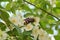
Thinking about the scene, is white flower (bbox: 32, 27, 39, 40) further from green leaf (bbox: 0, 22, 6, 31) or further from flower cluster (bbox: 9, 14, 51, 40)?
green leaf (bbox: 0, 22, 6, 31)

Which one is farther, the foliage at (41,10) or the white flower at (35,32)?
the foliage at (41,10)

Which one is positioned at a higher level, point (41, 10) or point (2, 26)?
point (41, 10)

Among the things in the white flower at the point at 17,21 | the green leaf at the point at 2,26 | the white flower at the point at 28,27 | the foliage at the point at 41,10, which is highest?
the foliage at the point at 41,10

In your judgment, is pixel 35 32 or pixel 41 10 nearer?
pixel 35 32

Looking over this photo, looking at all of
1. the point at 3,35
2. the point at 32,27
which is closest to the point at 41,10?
the point at 32,27

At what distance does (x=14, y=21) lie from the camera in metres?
0.75

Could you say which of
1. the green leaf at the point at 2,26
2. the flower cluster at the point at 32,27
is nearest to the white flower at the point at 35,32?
the flower cluster at the point at 32,27

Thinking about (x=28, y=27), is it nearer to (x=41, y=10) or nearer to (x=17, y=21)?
(x=17, y=21)

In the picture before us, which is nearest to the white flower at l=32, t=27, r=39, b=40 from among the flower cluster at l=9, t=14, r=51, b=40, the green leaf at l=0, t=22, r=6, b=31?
the flower cluster at l=9, t=14, r=51, b=40

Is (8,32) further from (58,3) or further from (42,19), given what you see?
(58,3)

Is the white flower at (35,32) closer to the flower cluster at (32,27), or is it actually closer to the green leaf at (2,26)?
the flower cluster at (32,27)

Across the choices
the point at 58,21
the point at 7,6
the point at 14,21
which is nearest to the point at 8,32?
the point at 14,21

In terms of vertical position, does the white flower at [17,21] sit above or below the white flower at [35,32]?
above

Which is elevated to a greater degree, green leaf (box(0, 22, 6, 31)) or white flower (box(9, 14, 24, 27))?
white flower (box(9, 14, 24, 27))
